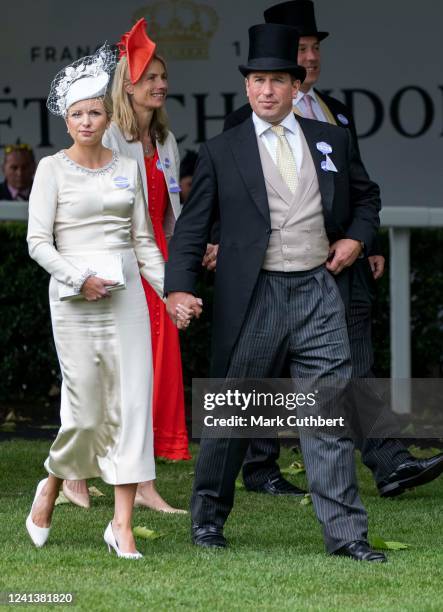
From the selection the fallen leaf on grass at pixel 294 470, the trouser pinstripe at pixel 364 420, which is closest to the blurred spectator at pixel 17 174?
the fallen leaf on grass at pixel 294 470

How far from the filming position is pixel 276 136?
18.6ft

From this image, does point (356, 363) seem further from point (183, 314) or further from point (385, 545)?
point (183, 314)

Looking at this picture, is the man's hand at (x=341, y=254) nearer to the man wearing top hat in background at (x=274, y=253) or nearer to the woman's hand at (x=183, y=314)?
the man wearing top hat in background at (x=274, y=253)

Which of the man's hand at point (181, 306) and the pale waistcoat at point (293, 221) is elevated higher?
the pale waistcoat at point (293, 221)

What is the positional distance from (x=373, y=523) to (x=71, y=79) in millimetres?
2090

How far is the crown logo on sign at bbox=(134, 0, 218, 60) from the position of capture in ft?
40.5

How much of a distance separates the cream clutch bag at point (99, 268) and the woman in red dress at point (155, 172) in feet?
3.54

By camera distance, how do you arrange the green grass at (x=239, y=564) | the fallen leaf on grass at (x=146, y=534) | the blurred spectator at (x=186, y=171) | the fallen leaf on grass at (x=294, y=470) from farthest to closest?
the blurred spectator at (x=186, y=171) < the fallen leaf on grass at (x=294, y=470) < the fallen leaf on grass at (x=146, y=534) < the green grass at (x=239, y=564)

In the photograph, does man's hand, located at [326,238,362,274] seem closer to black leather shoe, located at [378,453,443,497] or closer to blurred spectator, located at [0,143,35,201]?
black leather shoe, located at [378,453,443,497]

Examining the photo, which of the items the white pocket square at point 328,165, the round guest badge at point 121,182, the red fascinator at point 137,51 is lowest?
the round guest badge at point 121,182

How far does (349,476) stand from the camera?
543 centimetres

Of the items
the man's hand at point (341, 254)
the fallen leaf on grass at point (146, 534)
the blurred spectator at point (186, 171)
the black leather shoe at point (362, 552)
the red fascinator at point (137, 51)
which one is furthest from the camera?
the blurred spectator at point (186, 171)

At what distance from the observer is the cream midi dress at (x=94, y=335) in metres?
5.54

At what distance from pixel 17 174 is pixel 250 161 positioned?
6381mm
